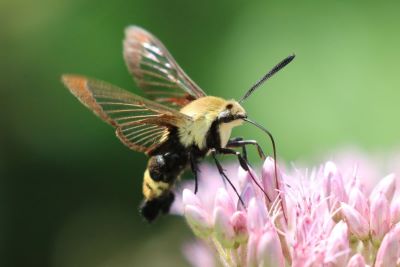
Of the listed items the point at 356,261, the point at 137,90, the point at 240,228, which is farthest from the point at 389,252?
the point at 137,90

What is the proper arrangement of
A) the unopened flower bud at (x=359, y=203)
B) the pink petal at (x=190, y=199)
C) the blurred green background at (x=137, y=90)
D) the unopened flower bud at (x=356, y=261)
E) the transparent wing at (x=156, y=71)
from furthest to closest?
the blurred green background at (x=137, y=90) → the transparent wing at (x=156, y=71) → the pink petal at (x=190, y=199) → the unopened flower bud at (x=359, y=203) → the unopened flower bud at (x=356, y=261)

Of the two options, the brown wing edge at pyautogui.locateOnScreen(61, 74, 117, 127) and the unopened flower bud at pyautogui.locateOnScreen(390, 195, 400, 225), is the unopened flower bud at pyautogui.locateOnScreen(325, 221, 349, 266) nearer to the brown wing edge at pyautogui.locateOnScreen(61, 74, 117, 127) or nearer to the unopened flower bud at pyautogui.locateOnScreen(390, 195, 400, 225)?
the unopened flower bud at pyautogui.locateOnScreen(390, 195, 400, 225)

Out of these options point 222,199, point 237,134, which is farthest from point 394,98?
point 222,199

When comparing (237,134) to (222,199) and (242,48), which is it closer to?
(242,48)

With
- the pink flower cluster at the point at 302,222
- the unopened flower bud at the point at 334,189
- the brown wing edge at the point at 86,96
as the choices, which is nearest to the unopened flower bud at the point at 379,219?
the pink flower cluster at the point at 302,222

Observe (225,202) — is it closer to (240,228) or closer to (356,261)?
(240,228)

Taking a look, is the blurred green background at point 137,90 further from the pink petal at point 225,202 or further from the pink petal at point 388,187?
the pink petal at point 225,202
